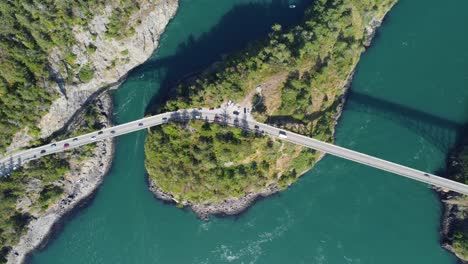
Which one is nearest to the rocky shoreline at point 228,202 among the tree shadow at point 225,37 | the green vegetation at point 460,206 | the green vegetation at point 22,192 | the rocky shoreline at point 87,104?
the tree shadow at point 225,37

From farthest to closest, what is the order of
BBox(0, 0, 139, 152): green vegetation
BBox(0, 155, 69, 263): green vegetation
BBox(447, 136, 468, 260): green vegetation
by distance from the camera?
1. BBox(447, 136, 468, 260): green vegetation
2. BBox(0, 155, 69, 263): green vegetation
3. BBox(0, 0, 139, 152): green vegetation

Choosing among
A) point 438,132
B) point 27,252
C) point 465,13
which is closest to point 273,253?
point 438,132

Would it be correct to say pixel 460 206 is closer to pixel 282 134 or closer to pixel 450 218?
pixel 450 218

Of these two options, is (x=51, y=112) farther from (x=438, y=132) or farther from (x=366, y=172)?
(x=438, y=132)

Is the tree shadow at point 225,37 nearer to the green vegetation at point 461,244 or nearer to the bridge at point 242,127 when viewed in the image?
the bridge at point 242,127

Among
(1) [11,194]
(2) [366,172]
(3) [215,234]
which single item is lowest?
(3) [215,234]

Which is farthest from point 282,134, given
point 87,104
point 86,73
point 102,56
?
point 86,73

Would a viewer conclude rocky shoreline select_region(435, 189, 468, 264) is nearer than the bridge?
No

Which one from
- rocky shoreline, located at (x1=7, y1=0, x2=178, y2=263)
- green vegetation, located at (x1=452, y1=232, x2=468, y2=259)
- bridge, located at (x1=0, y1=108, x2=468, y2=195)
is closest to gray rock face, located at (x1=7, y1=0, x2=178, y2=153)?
rocky shoreline, located at (x1=7, y1=0, x2=178, y2=263)

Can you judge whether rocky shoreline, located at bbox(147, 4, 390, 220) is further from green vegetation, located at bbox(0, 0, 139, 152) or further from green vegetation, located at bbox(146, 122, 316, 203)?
green vegetation, located at bbox(0, 0, 139, 152)
